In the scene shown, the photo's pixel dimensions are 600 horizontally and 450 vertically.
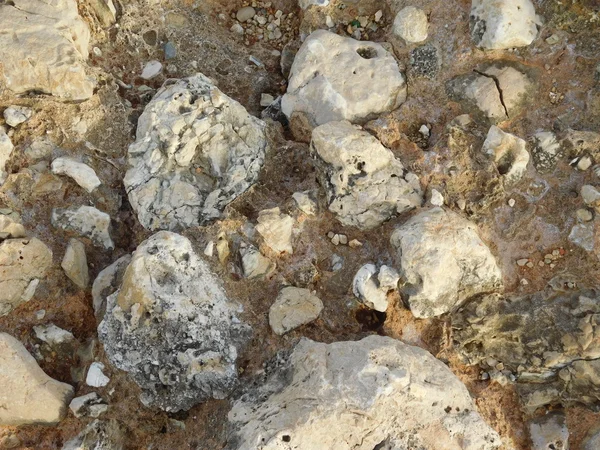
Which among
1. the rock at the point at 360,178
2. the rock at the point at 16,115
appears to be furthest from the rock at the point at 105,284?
the rock at the point at 360,178

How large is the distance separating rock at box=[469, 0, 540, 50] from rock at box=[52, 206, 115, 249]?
104 inches

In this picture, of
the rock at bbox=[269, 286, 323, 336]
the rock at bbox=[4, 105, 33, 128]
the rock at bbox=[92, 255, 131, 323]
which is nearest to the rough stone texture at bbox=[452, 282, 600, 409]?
the rock at bbox=[269, 286, 323, 336]

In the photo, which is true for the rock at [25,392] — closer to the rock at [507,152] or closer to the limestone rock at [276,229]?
the limestone rock at [276,229]

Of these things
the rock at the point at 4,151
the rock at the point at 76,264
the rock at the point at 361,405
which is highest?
the rock at the point at 4,151

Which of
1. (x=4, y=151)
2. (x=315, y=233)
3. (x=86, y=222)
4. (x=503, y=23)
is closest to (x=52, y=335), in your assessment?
(x=86, y=222)

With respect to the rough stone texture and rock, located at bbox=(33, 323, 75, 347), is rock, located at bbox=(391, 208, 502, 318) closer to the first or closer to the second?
the rough stone texture

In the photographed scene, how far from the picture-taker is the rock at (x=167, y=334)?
10.5ft

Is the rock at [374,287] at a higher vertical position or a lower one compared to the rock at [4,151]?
lower

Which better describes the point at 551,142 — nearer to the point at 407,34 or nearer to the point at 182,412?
the point at 407,34

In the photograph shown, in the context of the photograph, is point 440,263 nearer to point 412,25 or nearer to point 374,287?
point 374,287

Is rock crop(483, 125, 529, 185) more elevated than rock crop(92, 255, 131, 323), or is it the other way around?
rock crop(483, 125, 529, 185)

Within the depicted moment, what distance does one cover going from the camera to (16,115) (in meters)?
3.69

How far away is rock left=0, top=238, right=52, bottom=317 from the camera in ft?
11.0

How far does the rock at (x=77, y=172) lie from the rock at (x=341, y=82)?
132 cm
